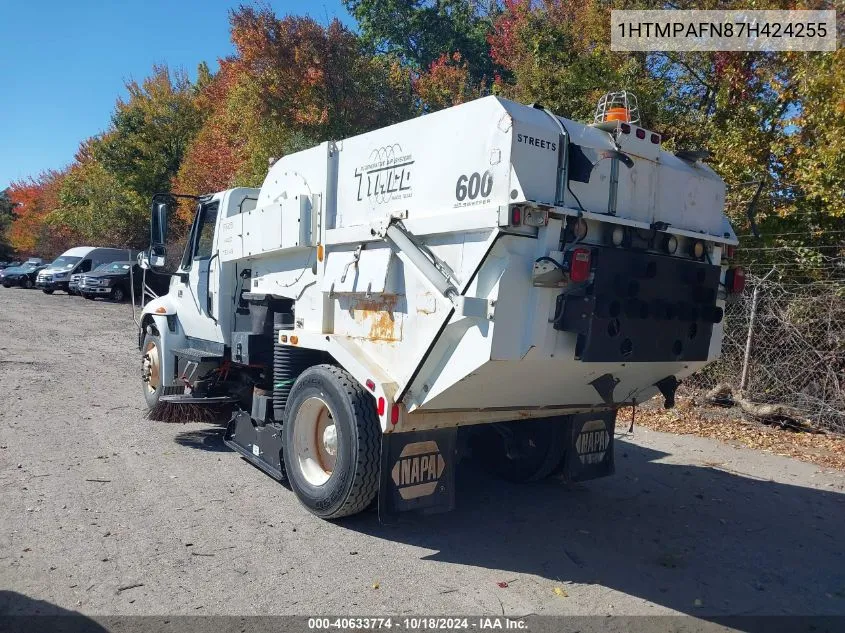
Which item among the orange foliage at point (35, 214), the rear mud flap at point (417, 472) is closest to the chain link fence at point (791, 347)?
the rear mud flap at point (417, 472)

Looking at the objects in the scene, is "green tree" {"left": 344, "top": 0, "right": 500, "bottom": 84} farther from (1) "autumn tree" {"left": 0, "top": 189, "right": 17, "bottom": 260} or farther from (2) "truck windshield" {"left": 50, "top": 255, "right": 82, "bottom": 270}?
(1) "autumn tree" {"left": 0, "top": 189, "right": 17, "bottom": 260}

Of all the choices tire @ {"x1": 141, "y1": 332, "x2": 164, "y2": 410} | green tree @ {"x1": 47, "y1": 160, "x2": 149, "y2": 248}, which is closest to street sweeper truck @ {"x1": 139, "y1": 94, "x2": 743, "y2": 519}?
tire @ {"x1": 141, "y1": 332, "x2": 164, "y2": 410}

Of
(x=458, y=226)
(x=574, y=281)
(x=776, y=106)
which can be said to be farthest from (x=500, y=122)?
(x=776, y=106)

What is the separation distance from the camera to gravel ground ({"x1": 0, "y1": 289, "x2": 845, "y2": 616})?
4.11m

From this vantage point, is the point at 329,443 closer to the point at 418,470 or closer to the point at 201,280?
the point at 418,470

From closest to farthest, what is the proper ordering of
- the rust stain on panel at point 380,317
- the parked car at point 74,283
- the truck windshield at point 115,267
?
the rust stain on panel at point 380,317 < the truck windshield at point 115,267 < the parked car at point 74,283

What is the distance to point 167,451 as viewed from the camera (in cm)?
702

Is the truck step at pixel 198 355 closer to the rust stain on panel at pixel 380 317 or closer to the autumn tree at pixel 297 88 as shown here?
the rust stain on panel at pixel 380 317

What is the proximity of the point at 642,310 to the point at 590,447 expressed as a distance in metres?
1.81

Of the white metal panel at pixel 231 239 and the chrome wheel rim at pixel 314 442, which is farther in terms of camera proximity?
the white metal panel at pixel 231 239

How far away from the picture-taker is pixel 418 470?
4840 mm

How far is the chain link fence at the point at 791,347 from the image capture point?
843cm

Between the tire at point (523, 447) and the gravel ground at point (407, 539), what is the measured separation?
7.7 inches

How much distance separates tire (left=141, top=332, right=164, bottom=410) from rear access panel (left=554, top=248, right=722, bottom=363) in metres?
5.45
